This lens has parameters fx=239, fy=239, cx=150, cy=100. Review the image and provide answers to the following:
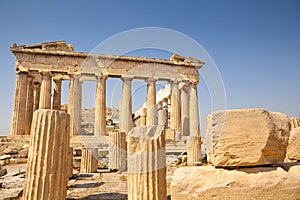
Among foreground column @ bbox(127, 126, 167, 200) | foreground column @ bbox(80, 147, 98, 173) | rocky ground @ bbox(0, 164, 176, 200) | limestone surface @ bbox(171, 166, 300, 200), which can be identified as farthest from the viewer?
foreground column @ bbox(80, 147, 98, 173)

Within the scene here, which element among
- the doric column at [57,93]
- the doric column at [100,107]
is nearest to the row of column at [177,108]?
the doric column at [100,107]

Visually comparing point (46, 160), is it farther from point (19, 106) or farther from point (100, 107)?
point (19, 106)

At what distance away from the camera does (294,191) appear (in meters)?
2.92

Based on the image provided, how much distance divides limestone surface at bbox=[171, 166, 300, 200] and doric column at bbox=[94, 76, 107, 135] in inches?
699

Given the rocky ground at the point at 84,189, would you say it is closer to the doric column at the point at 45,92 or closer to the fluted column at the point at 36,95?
the doric column at the point at 45,92

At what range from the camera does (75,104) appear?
65.8 feet

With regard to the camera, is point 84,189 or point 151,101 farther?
point 151,101

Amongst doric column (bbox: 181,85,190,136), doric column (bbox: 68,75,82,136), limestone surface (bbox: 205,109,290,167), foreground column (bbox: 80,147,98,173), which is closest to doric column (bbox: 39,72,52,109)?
doric column (bbox: 68,75,82,136)

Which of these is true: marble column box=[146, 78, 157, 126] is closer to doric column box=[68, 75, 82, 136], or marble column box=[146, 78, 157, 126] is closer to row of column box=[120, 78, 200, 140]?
row of column box=[120, 78, 200, 140]

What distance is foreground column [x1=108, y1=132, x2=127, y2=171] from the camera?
10836 mm

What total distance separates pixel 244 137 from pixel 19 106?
19924 mm

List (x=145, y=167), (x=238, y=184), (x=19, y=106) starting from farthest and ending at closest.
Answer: (x=19, y=106), (x=145, y=167), (x=238, y=184)

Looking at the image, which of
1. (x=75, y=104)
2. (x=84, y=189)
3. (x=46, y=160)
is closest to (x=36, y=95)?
(x=75, y=104)

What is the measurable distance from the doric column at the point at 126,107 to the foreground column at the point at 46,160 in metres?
15.4
